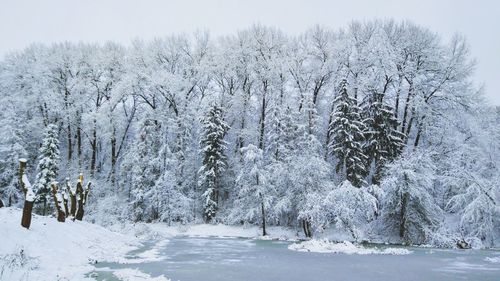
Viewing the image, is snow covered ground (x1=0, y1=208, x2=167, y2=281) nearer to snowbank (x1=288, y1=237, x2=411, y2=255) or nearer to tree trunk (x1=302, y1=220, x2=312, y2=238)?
snowbank (x1=288, y1=237, x2=411, y2=255)

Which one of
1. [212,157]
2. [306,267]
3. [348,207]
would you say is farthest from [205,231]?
[306,267]

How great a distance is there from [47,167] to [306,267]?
101ft

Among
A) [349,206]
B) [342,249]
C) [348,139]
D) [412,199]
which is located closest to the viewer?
[342,249]

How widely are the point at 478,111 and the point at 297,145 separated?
16.6m

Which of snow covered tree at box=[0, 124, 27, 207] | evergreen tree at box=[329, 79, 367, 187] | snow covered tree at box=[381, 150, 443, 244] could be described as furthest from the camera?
snow covered tree at box=[0, 124, 27, 207]

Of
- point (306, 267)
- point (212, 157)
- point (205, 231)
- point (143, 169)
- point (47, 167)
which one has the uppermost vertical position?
point (212, 157)

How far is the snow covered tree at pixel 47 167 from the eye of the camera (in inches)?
1484

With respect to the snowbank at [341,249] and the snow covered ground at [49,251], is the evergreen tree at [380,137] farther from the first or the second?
the snow covered ground at [49,251]

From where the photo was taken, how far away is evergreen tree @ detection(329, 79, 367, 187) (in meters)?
34.3

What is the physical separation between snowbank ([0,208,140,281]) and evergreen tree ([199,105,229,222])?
1870 centimetres

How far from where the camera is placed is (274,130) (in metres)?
38.6

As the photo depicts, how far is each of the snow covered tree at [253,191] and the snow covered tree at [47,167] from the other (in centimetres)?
1778

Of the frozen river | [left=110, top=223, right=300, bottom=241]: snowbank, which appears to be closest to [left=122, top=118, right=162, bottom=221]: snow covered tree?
[left=110, top=223, right=300, bottom=241]: snowbank

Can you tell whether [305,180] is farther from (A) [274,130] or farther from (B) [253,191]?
(A) [274,130]
